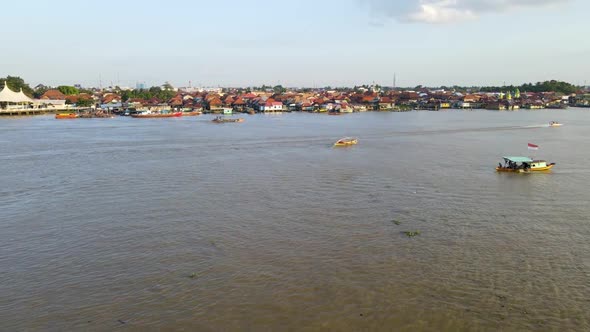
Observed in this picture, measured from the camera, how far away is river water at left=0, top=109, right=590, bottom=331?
4.46 m

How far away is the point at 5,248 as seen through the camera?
243 inches

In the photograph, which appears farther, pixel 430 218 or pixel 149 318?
pixel 430 218

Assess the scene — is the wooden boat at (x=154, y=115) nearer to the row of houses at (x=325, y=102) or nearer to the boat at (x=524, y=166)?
the row of houses at (x=325, y=102)

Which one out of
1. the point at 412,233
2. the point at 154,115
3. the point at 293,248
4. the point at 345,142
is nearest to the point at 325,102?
the point at 154,115

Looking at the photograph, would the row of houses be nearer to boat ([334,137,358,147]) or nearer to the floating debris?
boat ([334,137,358,147])

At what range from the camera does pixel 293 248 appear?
6.20m

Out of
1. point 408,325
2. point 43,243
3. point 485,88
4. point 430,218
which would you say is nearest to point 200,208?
point 43,243

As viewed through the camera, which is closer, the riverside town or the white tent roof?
the white tent roof

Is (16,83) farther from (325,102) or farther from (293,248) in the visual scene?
(293,248)

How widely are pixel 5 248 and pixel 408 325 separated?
556 centimetres

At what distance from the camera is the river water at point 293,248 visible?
446 centimetres

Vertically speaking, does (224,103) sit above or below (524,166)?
above

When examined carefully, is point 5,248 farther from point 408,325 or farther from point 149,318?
point 408,325

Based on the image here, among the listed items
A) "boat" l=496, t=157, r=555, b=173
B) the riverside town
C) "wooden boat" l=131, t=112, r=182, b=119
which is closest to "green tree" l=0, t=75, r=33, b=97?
the riverside town
